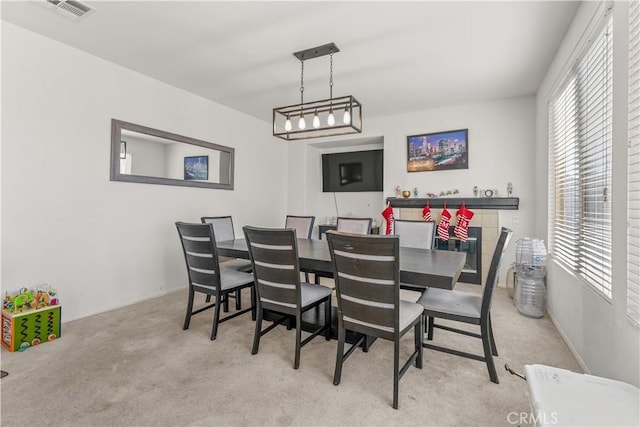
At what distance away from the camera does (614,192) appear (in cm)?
161

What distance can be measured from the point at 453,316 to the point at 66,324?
335 centimetres

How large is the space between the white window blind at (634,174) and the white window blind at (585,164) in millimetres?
332

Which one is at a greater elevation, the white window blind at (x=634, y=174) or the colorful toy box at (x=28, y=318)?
the white window blind at (x=634, y=174)

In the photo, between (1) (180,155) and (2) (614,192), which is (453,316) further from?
(1) (180,155)

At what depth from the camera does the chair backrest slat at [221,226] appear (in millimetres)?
3511

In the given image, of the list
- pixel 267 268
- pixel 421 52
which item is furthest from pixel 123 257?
pixel 421 52

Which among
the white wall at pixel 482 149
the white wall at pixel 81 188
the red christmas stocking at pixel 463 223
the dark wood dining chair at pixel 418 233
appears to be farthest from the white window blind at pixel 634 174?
the white wall at pixel 81 188

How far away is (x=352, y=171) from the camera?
5.64 meters

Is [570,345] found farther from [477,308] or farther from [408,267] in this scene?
[408,267]

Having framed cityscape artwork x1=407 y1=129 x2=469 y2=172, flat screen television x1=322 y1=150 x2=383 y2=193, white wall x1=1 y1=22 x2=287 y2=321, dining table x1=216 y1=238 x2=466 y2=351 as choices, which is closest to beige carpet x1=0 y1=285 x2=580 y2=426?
dining table x1=216 y1=238 x2=466 y2=351

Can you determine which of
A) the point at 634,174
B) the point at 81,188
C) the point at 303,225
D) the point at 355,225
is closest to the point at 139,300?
the point at 81,188

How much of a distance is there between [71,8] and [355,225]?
311 centimetres

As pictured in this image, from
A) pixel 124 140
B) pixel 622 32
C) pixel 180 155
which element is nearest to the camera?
pixel 622 32

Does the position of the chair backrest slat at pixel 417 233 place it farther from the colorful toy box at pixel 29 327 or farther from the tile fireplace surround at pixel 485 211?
the colorful toy box at pixel 29 327
